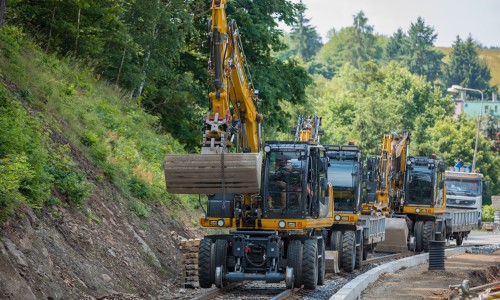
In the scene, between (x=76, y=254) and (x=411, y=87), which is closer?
(x=76, y=254)

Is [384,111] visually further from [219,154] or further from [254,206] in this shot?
→ [219,154]

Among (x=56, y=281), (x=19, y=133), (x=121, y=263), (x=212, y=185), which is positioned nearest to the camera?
(x=56, y=281)

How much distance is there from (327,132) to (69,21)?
65.8m

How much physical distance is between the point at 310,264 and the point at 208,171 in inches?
148

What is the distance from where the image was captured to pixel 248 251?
21.9 m

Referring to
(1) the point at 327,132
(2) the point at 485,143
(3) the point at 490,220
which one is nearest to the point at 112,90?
(3) the point at 490,220

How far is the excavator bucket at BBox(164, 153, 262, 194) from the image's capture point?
1994 cm

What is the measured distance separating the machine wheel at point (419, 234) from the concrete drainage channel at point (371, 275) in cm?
108

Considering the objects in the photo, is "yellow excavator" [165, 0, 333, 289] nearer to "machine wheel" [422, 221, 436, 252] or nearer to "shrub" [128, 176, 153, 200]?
"shrub" [128, 176, 153, 200]

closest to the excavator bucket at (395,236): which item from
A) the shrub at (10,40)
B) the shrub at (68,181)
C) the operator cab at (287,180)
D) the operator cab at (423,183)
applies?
the operator cab at (423,183)

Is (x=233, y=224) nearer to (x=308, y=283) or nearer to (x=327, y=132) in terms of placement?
(x=308, y=283)

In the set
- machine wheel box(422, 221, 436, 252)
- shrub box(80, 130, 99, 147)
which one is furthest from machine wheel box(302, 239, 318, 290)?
machine wheel box(422, 221, 436, 252)

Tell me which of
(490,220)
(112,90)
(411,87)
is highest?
(411,87)

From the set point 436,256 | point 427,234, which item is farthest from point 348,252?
point 427,234
